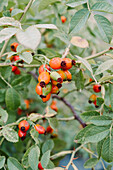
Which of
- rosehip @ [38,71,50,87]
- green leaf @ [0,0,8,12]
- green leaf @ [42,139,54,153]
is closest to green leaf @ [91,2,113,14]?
rosehip @ [38,71,50,87]

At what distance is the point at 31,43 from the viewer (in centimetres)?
57

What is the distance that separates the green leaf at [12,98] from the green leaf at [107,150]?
20.3 inches

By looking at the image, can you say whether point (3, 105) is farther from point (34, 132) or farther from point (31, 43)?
point (31, 43)

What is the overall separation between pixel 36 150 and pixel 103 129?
12.1 inches

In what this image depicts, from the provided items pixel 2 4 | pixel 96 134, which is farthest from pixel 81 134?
pixel 2 4

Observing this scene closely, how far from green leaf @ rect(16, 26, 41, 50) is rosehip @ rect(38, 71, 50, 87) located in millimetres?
194

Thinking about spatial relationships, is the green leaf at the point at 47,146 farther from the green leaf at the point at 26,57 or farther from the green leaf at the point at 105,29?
the green leaf at the point at 105,29

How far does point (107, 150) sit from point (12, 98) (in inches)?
22.1

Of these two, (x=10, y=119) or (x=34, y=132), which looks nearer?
(x=34, y=132)

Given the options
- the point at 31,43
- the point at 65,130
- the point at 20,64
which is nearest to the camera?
the point at 31,43

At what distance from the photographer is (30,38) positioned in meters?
0.60

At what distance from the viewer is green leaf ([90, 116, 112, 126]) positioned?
2.86ft

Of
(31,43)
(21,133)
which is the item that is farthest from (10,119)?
(31,43)

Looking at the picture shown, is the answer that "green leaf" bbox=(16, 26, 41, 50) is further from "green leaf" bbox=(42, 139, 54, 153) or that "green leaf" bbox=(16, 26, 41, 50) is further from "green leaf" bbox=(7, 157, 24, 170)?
"green leaf" bbox=(42, 139, 54, 153)
